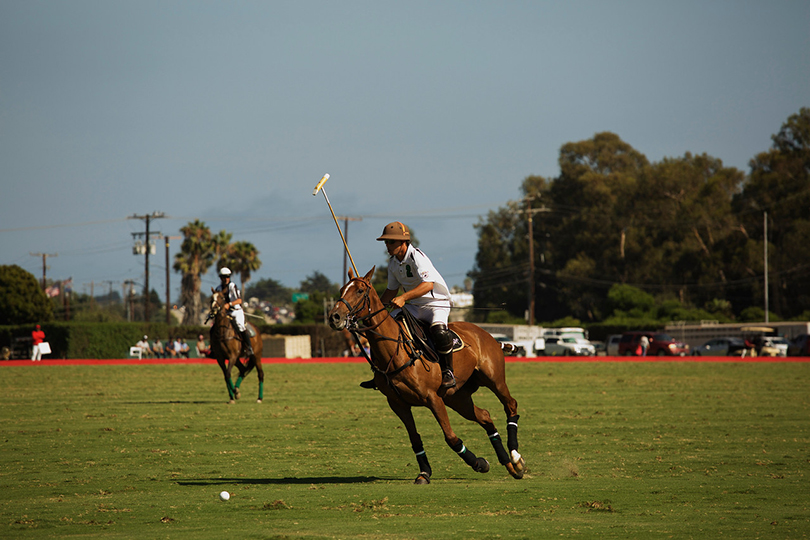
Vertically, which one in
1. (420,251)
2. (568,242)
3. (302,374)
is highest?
(568,242)

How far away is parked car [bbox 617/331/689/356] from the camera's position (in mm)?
50625

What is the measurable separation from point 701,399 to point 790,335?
137ft

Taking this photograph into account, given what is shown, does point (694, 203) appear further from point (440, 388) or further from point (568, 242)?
point (440, 388)

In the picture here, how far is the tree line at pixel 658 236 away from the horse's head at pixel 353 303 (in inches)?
2388

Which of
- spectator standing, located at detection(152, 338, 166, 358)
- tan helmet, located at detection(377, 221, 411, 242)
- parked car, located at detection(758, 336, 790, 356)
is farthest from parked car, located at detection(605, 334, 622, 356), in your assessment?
tan helmet, located at detection(377, 221, 411, 242)

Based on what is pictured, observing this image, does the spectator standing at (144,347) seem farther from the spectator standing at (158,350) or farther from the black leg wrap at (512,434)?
the black leg wrap at (512,434)

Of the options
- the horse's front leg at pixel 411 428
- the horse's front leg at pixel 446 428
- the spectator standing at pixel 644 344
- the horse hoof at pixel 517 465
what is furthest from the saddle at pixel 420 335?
the spectator standing at pixel 644 344

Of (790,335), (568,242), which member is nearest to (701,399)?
(790,335)

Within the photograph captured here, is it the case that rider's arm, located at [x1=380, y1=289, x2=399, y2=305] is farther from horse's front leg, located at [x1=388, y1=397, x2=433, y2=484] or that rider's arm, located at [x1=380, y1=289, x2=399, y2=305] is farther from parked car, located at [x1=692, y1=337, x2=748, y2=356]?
parked car, located at [x1=692, y1=337, x2=748, y2=356]

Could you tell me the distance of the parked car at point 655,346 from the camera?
5062 centimetres

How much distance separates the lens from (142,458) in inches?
407

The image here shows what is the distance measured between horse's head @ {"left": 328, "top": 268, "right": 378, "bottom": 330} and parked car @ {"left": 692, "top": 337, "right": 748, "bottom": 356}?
45.5 m

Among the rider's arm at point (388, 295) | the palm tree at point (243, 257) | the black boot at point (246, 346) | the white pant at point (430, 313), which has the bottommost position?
the black boot at point (246, 346)

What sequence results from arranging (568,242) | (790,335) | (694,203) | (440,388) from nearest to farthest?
(440,388), (790,335), (694,203), (568,242)
